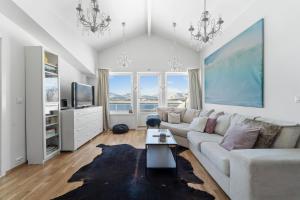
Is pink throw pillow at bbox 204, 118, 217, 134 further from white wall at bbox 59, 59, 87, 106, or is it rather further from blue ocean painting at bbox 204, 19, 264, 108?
white wall at bbox 59, 59, 87, 106

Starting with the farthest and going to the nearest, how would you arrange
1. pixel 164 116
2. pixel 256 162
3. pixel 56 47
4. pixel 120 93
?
pixel 120 93 < pixel 164 116 < pixel 56 47 < pixel 256 162

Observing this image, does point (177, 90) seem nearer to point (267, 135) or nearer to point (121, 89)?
point (121, 89)

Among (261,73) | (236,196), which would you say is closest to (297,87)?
(261,73)

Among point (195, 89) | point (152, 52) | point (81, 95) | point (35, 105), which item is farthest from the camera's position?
point (152, 52)

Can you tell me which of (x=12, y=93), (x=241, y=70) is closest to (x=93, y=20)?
(x=12, y=93)

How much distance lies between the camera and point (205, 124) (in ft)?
13.6

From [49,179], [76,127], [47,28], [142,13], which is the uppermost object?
[142,13]

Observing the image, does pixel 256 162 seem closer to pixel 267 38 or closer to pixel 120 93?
pixel 267 38

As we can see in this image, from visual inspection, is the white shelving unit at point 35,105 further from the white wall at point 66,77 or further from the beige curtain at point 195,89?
the beige curtain at point 195,89

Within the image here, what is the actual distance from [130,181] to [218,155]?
1.21 m

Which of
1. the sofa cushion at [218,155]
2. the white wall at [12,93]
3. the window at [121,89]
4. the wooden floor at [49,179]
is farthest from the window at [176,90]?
the white wall at [12,93]

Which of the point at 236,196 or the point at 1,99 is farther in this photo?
the point at 1,99

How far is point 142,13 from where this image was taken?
5332mm

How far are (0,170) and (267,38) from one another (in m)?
4.47
